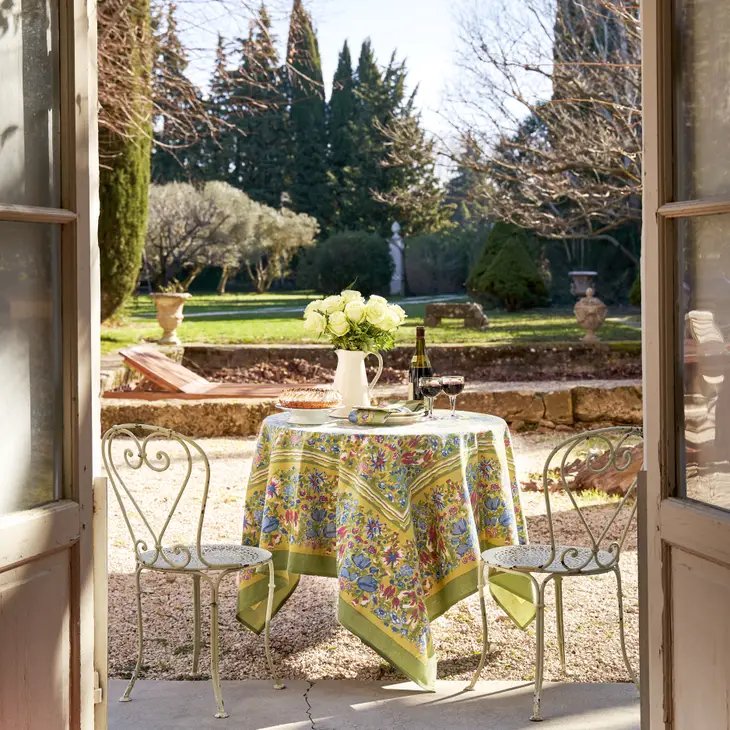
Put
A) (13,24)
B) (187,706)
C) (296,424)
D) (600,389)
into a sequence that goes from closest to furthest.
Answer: (13,24), (187,706), (296,424), (600,389)

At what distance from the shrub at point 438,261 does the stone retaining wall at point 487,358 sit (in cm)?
1078

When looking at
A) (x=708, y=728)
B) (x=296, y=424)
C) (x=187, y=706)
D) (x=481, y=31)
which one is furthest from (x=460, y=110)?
(x=708, y=728)

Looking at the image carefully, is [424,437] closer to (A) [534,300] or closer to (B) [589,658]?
(B) [589,658]

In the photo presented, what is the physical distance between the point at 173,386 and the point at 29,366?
21.1 ft

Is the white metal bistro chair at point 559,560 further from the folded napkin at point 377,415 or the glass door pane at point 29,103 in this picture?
the glass door pane at point 29,103

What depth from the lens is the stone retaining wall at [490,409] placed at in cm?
806

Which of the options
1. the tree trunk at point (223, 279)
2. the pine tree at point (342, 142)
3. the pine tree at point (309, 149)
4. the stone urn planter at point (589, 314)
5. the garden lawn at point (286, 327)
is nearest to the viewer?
the garden lawn at point (286, 327)

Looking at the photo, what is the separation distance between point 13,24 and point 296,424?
1.87m

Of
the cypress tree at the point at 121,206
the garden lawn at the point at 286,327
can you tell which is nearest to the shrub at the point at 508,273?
the garden lawn at the point at 286,327

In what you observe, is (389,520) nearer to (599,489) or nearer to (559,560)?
(559,560)

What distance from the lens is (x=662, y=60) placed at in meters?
2.18

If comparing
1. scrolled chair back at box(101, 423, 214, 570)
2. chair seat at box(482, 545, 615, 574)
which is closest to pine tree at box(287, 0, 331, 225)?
scrolled chair back at box(101, 423, 214, 570)

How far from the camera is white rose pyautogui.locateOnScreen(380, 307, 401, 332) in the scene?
3.89m

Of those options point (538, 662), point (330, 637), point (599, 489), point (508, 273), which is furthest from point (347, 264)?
point (538, 662)
